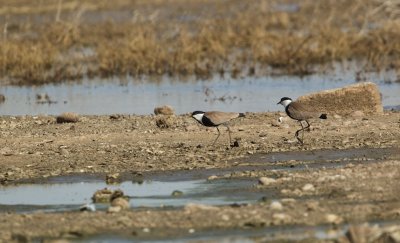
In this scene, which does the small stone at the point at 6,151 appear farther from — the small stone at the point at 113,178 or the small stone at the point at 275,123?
the small stone at the point at 275,123

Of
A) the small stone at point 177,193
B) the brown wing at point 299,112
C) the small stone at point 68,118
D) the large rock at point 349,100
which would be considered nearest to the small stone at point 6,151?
the small stone at point 68,118

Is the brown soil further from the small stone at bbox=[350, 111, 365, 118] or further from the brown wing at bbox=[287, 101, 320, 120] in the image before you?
the brown wing at bbox=[287, 101, 320, 120]

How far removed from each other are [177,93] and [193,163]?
922 centimetres

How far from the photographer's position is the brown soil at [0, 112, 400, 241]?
9.80m

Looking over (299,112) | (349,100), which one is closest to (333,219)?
(299,112)

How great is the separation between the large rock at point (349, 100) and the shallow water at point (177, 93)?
86.8 inches

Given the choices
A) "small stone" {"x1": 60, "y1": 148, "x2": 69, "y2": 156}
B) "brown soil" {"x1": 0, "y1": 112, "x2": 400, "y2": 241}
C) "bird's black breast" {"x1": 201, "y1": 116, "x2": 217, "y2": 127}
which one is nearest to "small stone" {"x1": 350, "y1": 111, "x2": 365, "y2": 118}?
"brown soil" {"x1": 0, "y1": 112, "x2": 400, "y2": 241}

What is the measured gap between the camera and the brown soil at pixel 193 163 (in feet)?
32.1

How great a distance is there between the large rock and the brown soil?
1.13 feet

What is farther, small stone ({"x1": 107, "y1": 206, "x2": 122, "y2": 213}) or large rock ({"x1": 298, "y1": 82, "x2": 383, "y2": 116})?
large rock ({"x1": 298, "y1": 82, "x2": 383, "y2": 116})

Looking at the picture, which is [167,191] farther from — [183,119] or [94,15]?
[94,15]

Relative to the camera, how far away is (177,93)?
22641 millimetres

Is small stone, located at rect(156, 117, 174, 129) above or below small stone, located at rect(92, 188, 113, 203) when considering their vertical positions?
above

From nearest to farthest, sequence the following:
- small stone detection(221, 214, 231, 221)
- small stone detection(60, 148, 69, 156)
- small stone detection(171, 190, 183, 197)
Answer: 1. small stone detection(221, 214, 231, 221)
2. small stone detection(171, 190, 183, 197)
3. small stone detection(60, 148, 69, 156)
